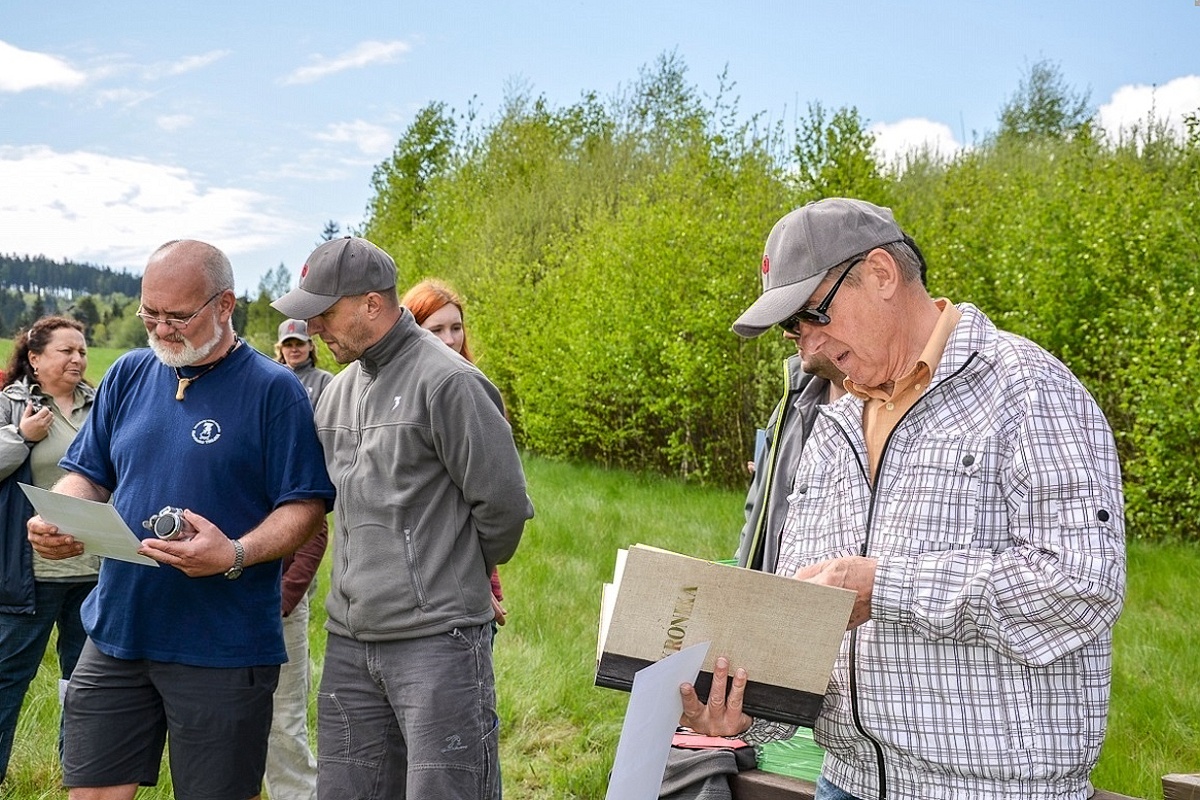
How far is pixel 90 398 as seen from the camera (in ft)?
18.5

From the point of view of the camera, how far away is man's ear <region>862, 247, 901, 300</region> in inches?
85.0

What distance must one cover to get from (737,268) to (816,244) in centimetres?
1254

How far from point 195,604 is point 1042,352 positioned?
8.17ft

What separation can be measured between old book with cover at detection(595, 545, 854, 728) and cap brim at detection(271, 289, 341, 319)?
Result: 1.89m

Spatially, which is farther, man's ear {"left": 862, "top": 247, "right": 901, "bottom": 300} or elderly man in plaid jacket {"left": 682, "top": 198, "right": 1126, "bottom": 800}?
man's ear {"left": 862, "top": 247, "right": 901, "bottom": 300}

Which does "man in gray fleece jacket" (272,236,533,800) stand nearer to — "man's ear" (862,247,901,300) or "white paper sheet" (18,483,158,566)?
"white paper sheet" (18,483,158,566)

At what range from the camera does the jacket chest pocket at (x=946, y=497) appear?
199 cm

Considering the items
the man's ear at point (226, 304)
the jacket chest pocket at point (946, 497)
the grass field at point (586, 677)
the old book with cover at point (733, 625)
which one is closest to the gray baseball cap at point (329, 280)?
the man's ear at point (226, 304)

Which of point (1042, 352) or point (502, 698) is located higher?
point (1042, 352)

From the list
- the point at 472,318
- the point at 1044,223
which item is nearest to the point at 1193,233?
the point at 1044,223

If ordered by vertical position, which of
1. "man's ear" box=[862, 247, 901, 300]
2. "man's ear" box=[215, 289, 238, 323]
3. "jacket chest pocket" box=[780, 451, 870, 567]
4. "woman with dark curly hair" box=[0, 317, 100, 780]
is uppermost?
"man's ear" box=[862, 247, 901, 300]

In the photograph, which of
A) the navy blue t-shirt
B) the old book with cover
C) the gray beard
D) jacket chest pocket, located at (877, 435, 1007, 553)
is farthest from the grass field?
jacket chest pocket, located at (877, 435, 1007, 553)

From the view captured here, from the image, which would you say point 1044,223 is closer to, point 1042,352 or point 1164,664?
point 1164,664

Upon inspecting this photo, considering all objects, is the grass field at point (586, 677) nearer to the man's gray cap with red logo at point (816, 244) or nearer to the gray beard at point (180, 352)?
the gray beard at point (180, 352)
